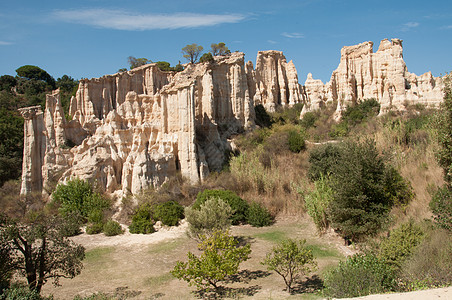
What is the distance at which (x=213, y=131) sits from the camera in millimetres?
26953

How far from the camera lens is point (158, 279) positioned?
1165 cm

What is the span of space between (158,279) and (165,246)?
12.6ft

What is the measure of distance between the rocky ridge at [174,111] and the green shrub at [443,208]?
14300 mm

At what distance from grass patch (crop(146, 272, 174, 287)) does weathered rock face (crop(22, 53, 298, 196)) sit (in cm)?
1001

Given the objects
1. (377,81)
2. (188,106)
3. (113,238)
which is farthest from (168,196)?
(377,81)

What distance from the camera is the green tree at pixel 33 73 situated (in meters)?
50.6

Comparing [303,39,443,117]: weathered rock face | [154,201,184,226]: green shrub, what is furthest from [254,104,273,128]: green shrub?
[154,201,184,226]: green shrub

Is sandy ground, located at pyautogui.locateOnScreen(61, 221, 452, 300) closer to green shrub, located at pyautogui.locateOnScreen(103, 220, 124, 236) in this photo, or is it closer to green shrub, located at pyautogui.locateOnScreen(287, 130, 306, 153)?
green shrub, located at pyautogui.locateOnScreen(103, 220, 124, 236)

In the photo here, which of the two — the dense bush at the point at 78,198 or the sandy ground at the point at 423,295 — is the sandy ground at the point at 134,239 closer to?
the dense bush at the point at 78,198

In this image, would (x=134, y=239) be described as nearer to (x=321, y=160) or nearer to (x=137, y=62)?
(x=321, y=160)

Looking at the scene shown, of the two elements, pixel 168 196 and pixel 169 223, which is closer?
pixel 169 223

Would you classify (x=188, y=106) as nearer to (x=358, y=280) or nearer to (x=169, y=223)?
(x=169, y=223)

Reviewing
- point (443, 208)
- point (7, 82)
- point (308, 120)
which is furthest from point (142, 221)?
point (7, 82)

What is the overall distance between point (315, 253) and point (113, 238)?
965 cm
